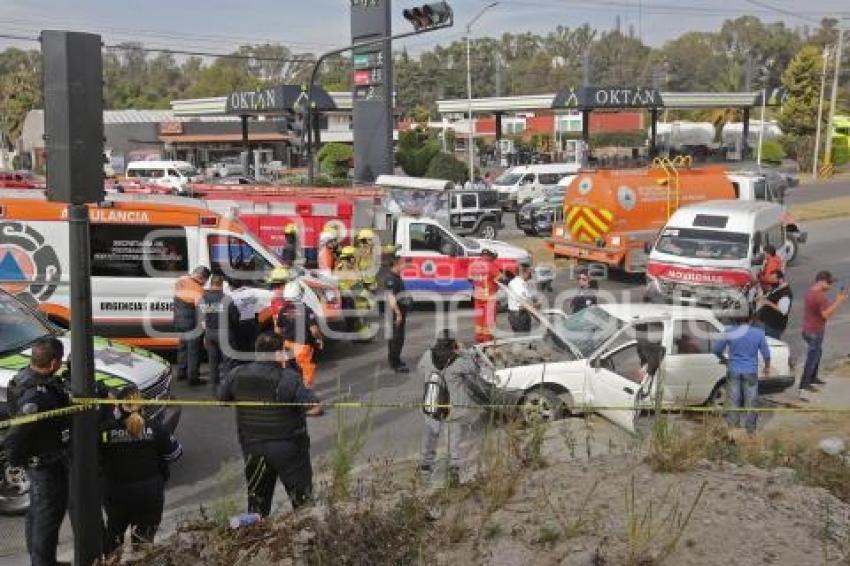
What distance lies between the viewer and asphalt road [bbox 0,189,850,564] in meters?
7.73

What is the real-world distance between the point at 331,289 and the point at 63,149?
28.8 ft

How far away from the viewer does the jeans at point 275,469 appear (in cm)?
635

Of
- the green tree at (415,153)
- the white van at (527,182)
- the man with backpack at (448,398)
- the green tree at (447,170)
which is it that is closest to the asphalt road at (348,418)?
the man with backpack at (448,398)

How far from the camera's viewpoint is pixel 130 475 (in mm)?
5707

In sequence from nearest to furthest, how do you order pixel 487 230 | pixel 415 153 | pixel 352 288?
pixel 352 288 < pixel 487 230 < pixel 415 153

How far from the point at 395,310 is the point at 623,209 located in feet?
33.0

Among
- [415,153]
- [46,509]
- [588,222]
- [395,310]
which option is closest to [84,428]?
[46,509]

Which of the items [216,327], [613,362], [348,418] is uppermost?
[216,327]

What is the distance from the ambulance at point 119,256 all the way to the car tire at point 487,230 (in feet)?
51.1

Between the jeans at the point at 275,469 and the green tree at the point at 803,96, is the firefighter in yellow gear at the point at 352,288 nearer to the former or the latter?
the jeans at the point at 275,469

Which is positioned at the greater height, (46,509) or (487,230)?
(487,230)

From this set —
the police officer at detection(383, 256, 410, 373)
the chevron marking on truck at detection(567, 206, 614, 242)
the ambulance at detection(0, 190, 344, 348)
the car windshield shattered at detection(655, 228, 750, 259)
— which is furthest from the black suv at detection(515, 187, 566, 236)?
the ambulance at detection(0, 190, 344, 348)

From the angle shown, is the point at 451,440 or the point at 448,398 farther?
the point at 448,398

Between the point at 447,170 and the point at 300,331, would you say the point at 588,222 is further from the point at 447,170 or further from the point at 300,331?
the point at 447,170
